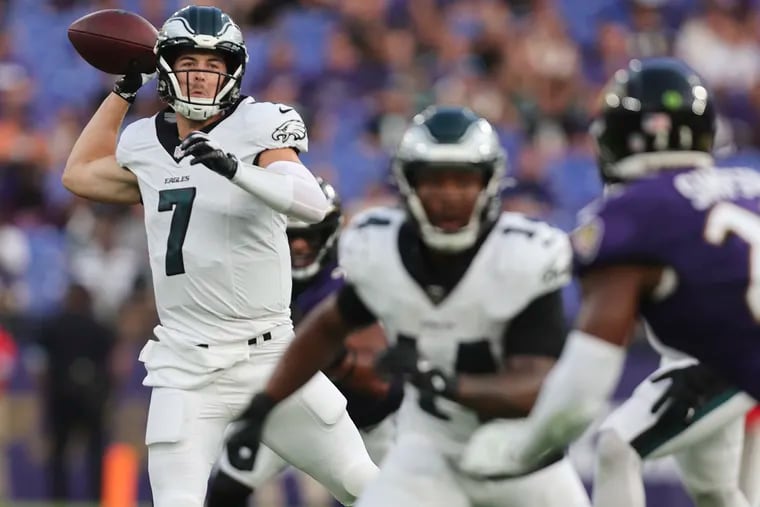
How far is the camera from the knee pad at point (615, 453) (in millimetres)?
5188

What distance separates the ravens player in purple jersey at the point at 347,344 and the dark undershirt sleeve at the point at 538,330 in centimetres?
184

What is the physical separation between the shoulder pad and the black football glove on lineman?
57.0 inches

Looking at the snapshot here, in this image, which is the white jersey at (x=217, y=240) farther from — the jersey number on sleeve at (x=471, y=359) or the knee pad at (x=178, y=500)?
the jersey number on sleeve at (x=471, y=359)

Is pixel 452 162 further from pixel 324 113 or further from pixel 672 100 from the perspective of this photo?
pixel 324 113

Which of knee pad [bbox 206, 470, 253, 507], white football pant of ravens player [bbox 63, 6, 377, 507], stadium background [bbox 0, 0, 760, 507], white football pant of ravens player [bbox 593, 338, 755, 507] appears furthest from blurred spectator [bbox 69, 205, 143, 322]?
white football pant of ravens player [bbox 593, 338, 755, 507]

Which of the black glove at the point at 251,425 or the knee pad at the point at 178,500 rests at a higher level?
the black glove at the point at 251,425

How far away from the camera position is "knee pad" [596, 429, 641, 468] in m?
5.19

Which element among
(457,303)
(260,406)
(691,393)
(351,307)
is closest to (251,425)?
(260,406)

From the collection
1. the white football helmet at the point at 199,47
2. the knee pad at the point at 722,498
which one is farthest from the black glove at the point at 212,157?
A: the knee pad at the point at 722,498

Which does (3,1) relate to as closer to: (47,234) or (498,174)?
(47,234)

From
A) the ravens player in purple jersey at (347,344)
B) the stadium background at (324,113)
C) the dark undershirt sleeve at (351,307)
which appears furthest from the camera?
the stadium background at (324,113)

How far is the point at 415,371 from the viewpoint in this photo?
4.23m

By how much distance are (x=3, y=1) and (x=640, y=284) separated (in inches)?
455

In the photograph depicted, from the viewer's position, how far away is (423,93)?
43.6 ft
